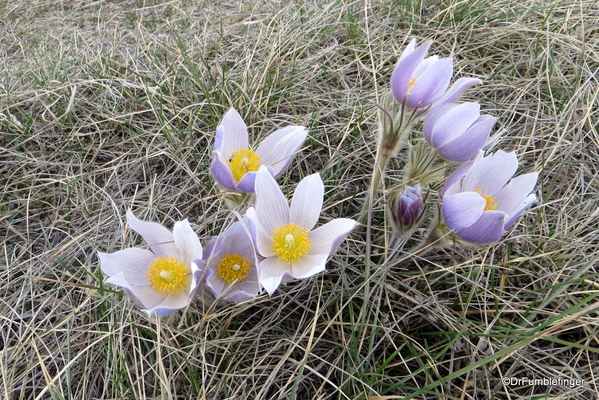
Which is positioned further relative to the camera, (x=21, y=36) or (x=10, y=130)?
(x=21, y=36)

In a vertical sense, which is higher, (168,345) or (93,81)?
(93,81)

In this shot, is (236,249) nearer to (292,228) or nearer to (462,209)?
(292,228)

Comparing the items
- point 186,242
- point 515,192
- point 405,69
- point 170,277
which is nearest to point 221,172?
point 186,242

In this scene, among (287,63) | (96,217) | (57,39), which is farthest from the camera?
(57,39)

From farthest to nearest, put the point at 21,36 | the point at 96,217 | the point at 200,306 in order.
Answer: the point at 21,36 → the point at 96,217 → the point at 200,306

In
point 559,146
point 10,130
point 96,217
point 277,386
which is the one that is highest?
point 559,146

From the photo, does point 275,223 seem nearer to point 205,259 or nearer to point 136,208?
point 205,259

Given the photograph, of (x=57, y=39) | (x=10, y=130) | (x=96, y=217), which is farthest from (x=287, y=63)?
(x=57, y=39)
